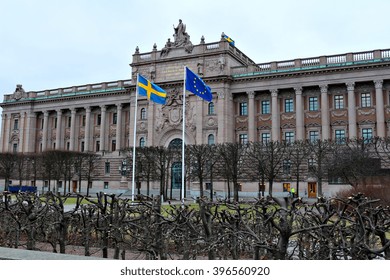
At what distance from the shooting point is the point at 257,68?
70.6 metres

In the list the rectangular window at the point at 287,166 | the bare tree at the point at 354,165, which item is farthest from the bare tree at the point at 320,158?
the rectangular window at the point at 287,166

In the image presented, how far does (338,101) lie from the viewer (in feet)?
214

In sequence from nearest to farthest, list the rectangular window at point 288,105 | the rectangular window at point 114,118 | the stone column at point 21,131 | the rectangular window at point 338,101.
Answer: the rectangular window at point 338,101 < the rectangular window at point 288,105 < the rectangular window at point 114,118 < the stone column at point 21,131

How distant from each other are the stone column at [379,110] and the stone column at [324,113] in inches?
277

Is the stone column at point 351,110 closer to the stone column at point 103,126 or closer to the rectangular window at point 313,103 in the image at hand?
the rectangular window at point 313,103

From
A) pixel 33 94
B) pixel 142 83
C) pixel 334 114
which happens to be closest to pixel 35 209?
pixel 142 83

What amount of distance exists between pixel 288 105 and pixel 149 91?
35454 millimetres

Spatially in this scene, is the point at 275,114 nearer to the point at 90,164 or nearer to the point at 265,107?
the point at 265,107

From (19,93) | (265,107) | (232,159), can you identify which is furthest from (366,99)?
(19,93)

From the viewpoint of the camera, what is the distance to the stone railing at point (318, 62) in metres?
61.6

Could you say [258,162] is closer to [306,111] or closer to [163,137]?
[306,111]

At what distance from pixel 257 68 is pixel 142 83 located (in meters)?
36.2

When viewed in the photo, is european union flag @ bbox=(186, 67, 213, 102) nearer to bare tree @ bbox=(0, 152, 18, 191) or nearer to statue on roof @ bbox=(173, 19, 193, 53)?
statue on roof @ bbox=(173, 19, 193, 53)

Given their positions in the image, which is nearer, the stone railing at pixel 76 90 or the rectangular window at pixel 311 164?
the rectangular window at pixel 311 164
